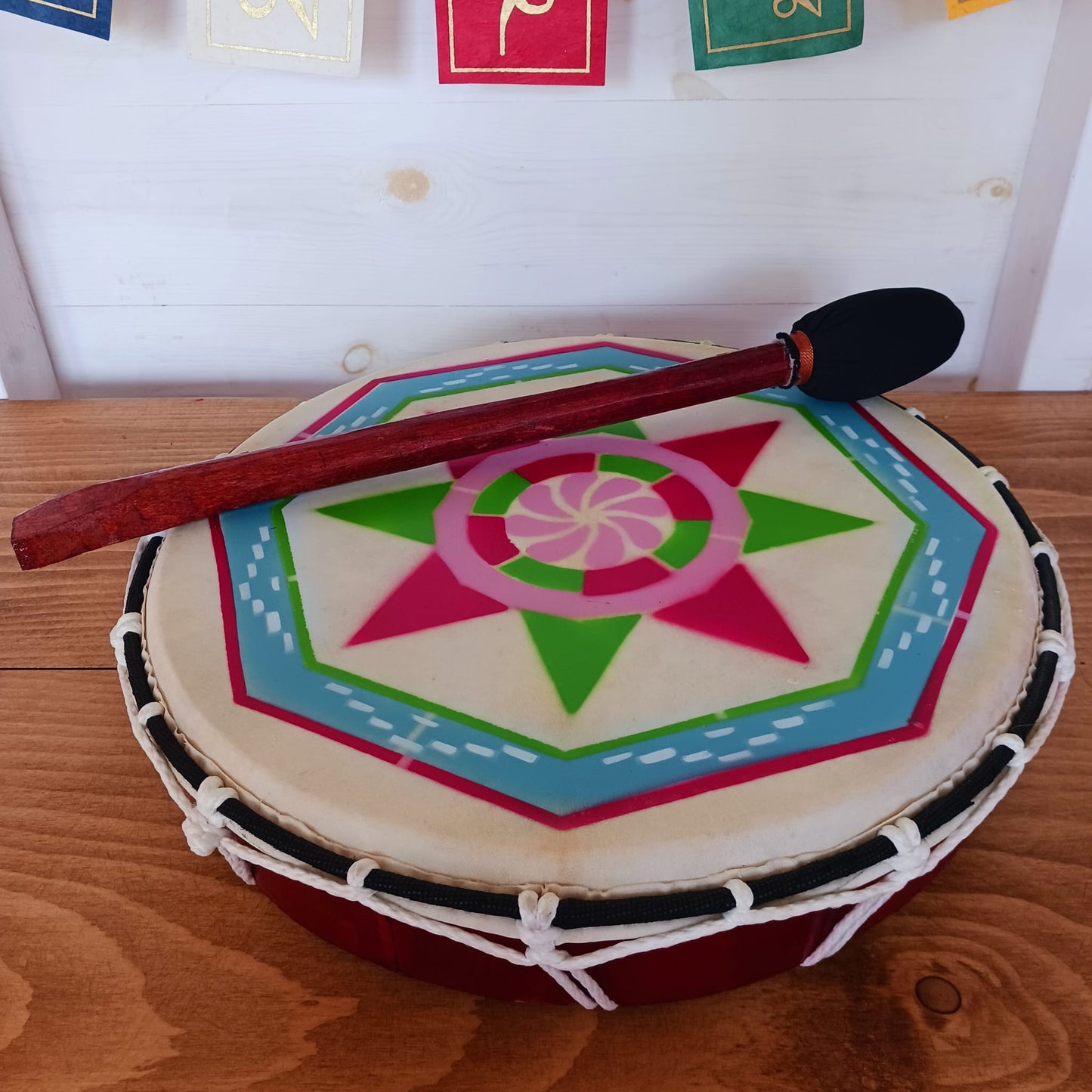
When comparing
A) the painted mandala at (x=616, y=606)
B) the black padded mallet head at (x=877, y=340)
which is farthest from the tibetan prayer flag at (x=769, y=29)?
the painted mandala at (x=616, y=606)

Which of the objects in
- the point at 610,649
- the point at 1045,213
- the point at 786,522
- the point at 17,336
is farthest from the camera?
the point at 17,336

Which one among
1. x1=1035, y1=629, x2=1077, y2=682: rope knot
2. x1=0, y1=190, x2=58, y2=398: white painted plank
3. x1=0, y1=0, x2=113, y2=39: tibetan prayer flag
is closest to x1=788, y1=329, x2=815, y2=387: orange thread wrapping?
x1=1035, y1=629, x2=1077, y2=682: rope knot

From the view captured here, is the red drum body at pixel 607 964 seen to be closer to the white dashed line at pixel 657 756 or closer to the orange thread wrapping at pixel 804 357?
the white dashed line at pixel 657 756

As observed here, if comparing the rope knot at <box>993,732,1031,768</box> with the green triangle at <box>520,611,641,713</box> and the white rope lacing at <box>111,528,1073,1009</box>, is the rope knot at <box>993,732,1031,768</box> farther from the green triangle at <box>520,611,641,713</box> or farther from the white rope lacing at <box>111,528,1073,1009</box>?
the green triangle at <box>520,611,641,713</box>

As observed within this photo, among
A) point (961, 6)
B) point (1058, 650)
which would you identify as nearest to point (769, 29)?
point (961, 6)

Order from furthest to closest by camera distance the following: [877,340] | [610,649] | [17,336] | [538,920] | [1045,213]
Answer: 1. [17,336]
2. [1045,213]
3. [877,340]
4. [610,649]
5. [538,920]

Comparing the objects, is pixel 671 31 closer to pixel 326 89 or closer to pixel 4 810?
pixel 326 89

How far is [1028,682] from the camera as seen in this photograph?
64 centimetres

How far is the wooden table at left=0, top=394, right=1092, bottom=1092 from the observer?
601 millimetres

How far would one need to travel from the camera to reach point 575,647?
2.09 feet

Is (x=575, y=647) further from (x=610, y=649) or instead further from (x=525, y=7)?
(x=525, y=7)

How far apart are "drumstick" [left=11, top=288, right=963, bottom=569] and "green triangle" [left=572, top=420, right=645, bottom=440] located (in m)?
0.04

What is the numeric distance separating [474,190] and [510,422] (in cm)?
53

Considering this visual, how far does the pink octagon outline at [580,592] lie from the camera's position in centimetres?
67
